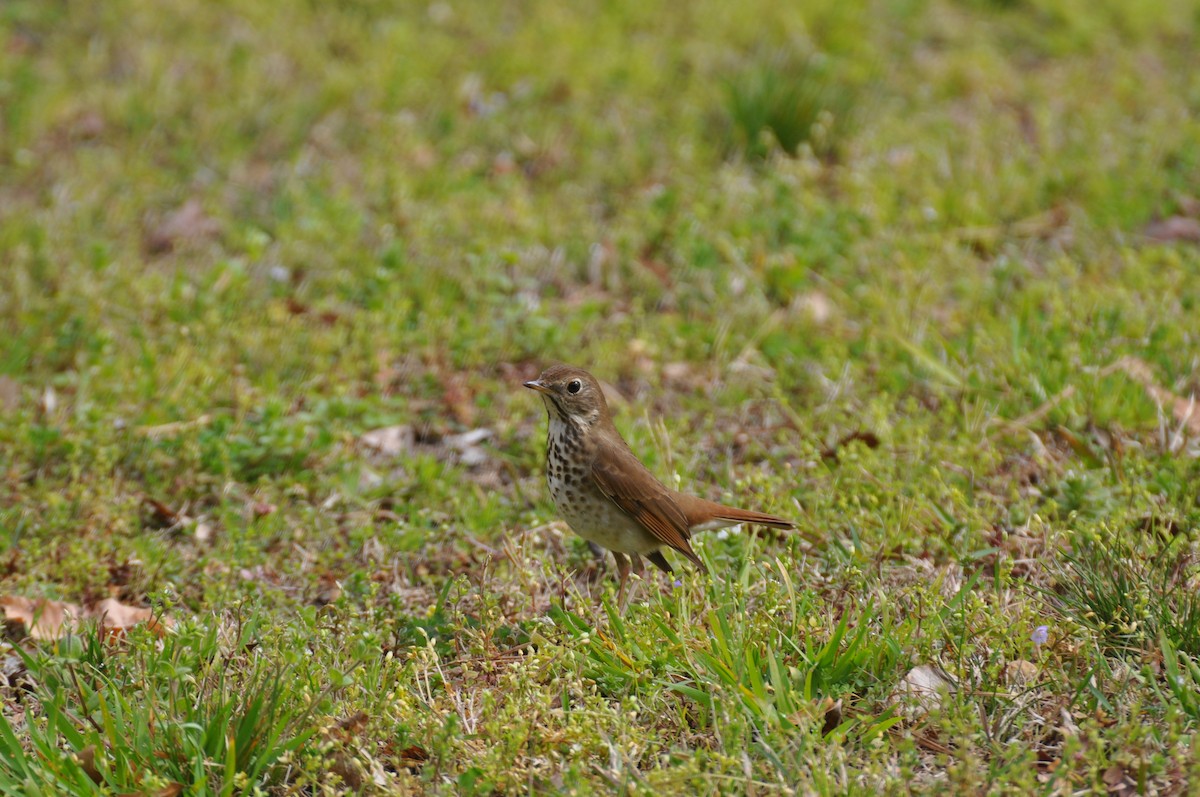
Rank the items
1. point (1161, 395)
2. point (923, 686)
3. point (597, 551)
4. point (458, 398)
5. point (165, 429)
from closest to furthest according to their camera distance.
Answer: point (923, 686) < point (597, 551) < point (1161, 395) < point (165, 429) < point (458, 398)

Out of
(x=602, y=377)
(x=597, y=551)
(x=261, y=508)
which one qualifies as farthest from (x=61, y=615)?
(x=602, y=377)

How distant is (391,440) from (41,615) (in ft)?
5.81

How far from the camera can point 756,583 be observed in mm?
4191

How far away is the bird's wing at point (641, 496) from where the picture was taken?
14.3 feet

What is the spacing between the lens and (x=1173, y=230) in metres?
6.68

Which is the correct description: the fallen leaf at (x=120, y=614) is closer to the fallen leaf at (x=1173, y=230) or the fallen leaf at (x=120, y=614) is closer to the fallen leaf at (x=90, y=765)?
the fallen leaf at (x=90, y=765)

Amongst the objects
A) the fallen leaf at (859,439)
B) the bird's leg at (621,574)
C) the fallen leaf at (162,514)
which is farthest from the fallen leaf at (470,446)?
the fallen leaf at (859,439)

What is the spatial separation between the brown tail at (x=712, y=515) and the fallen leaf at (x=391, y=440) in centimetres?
161

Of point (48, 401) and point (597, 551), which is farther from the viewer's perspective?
point (48, 401)

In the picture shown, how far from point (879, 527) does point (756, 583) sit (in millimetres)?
657

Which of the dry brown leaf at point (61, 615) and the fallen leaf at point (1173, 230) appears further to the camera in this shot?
the fallen leaf at point (1173, 230)

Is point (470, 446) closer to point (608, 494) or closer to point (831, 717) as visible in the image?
point (608, 494)

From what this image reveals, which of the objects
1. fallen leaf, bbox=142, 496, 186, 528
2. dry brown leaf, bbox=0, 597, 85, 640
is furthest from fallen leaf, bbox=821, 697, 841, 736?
fallen leaf, bbox=142, 496, 186, 528

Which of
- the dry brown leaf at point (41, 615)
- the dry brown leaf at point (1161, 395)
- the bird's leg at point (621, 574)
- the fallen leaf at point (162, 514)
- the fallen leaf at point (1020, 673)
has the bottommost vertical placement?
the fallen leaf at point (162, 514)
